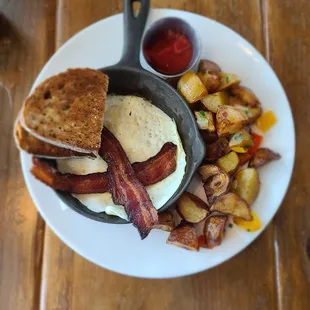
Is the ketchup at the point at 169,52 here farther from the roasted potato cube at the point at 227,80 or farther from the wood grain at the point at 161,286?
the wood grain at the point at 161,286

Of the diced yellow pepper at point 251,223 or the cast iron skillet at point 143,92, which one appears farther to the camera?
the diced yellow pepper at point 251,223

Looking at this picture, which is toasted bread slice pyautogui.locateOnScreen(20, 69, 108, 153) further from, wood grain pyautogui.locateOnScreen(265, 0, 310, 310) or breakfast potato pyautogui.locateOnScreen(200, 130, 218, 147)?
wood grain pyautogui.locateOnScreen(265, 0, 310, 310)

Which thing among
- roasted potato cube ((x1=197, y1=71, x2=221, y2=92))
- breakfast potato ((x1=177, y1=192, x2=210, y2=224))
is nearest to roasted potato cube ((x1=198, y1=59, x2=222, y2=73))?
roasted potato cube ((x1=197, y1=71, x2=221, y2=92))

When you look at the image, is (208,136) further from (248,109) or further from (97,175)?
(97,175)

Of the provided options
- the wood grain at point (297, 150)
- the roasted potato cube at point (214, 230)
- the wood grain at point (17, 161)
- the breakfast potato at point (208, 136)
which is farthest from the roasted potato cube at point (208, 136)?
the wood grain at point (17, 161)

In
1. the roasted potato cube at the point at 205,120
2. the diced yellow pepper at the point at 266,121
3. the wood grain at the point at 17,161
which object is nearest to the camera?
the roasted potato cube at the point at 205,120

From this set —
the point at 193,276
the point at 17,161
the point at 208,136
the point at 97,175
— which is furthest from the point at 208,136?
the point at 17,161
